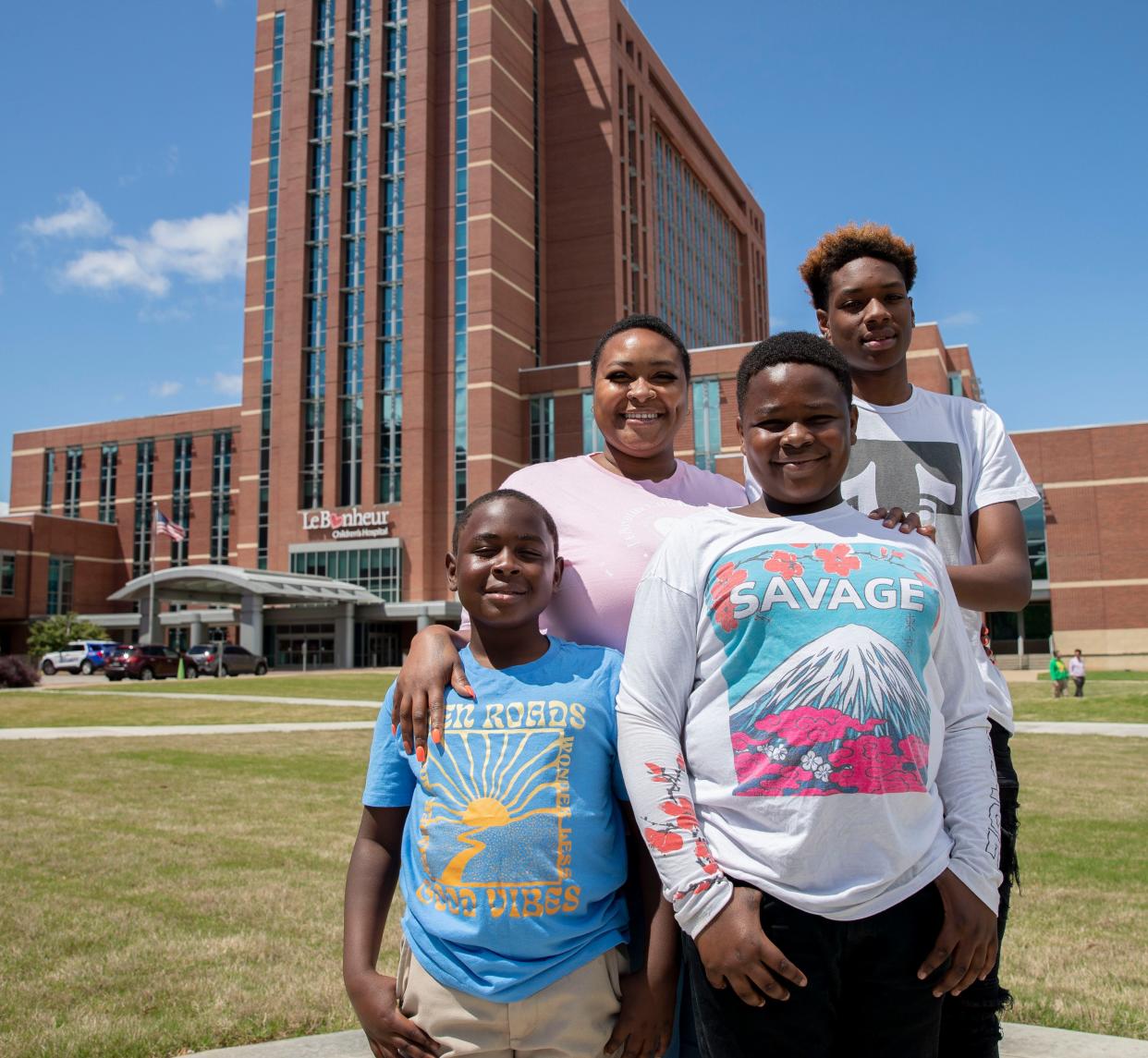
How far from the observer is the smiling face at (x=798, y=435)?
210 cm

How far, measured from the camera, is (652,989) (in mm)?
2098

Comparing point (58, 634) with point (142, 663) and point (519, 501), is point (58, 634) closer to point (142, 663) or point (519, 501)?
point (142, 663)

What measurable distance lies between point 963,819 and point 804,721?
A: 0.43 meters

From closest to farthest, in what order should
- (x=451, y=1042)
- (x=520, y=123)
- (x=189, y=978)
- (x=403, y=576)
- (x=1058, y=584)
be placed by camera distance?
(x=451, y=1042) < (x=189, y=978) < (x=1058, y=584) < (x=403, y=576) < (x=520, y=123)

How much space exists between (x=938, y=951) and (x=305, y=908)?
4.98 metres

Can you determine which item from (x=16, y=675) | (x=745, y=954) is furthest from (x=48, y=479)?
(x=745, y=954)

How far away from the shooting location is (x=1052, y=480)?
5106cm

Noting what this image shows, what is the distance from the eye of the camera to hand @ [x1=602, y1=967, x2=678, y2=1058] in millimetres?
2107

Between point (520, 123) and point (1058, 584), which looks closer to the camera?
point (1058, 584)

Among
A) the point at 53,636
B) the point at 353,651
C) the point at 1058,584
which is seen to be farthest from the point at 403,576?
the point at 1058,584

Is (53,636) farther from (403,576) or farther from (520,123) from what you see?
(520,123)

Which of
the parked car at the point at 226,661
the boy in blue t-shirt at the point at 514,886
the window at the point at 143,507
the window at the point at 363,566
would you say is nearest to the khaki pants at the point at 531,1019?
the boy in blue t-shirt at the point at 514,886

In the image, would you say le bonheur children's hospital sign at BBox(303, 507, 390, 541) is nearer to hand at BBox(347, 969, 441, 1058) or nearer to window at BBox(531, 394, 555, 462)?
window at BBox(531, 394, 555, 462)

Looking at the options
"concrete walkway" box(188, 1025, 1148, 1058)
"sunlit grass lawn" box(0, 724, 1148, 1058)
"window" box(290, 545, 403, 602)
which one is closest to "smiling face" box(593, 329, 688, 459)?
"concrete walkway" box(188, 1025, 1148, 1058)
